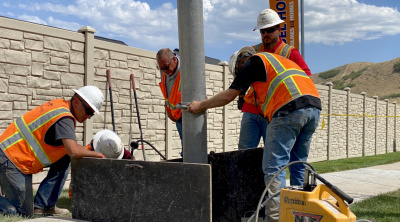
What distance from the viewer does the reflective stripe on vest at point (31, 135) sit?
16.2 ft

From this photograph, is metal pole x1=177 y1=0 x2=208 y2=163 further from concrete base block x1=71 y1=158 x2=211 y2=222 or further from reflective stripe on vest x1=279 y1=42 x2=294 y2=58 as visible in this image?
reflective stripe on vest x1=279 y1=42 x2=294 y2=58

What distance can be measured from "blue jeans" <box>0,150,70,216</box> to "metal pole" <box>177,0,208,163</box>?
192 cm

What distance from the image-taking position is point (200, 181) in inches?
148

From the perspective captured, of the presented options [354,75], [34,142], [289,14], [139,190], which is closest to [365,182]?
[289,14]

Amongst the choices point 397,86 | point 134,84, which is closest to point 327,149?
point 134,84

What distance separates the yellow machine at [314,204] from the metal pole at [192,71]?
959mm

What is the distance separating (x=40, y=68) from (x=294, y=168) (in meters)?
4.79

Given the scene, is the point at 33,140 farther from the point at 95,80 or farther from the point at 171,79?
the point at 95,80

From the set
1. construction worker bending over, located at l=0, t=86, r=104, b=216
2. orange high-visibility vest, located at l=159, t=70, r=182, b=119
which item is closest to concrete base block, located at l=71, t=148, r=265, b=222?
construction worker bending over, located at l=0, t=86, r=104, b=216

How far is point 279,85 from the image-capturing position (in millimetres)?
4035

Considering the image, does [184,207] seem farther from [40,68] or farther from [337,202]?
[40,68]

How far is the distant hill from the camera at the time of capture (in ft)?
252

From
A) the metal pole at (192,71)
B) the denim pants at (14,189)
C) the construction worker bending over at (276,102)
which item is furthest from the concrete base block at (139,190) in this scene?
the denim pants at (14,189)

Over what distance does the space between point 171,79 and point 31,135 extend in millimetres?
2161
